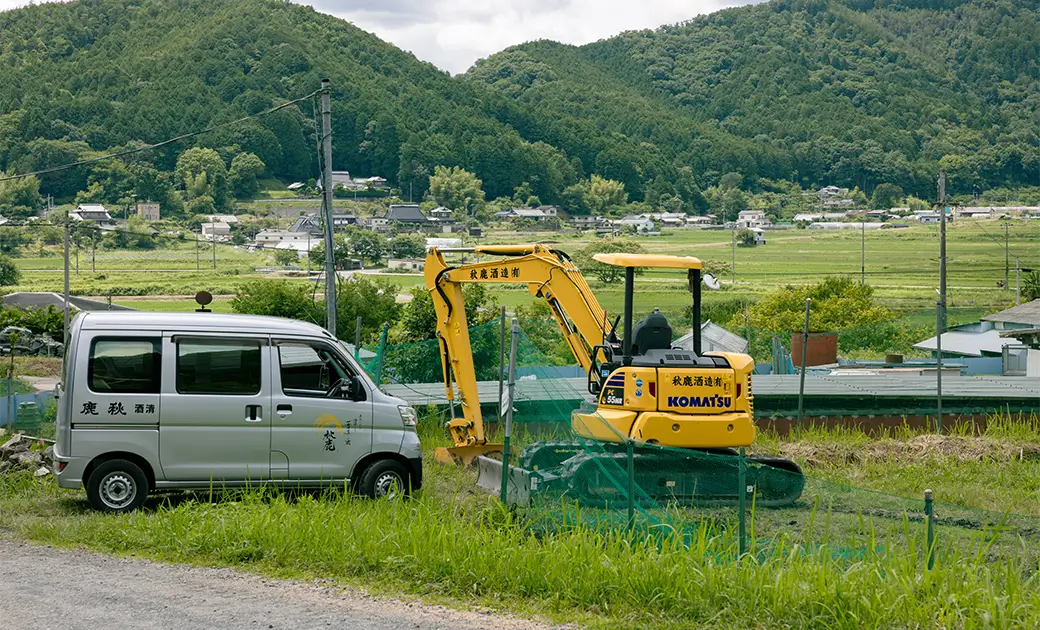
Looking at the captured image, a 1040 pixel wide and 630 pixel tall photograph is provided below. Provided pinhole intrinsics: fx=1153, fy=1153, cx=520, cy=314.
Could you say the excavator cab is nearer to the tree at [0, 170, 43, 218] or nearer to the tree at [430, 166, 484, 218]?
the tree at [0, 170, 43, 218]

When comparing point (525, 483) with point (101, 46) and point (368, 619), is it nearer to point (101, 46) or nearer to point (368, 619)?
point (368, 619)

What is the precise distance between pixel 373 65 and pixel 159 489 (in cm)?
15372

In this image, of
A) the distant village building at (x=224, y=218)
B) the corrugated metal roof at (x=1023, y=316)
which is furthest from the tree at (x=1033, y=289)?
the distant village building at (x=224, y=218)

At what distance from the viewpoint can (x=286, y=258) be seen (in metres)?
91.8

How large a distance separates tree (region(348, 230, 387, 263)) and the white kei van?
249 feet

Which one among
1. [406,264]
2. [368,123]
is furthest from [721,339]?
[368,123]

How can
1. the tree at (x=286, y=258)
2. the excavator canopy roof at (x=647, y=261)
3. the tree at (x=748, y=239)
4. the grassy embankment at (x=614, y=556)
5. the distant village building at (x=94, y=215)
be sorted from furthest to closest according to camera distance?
the tree at (x=748, y=239), the distant village building at (x=94, y=215), the tree at (x=286, y=258), the excavator canopy roof at (x=647, y=261), the grassy embankment at (x=614, y=556)

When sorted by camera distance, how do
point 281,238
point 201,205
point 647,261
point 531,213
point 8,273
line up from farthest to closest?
point 531,213
point 201,205
point 281,238
point 8,273
point 647,261

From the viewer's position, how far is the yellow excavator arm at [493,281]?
14.4 metres

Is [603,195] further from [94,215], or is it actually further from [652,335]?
[652,335]

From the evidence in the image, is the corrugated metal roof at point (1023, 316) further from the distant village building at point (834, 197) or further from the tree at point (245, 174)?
the distant village building at point (834, 197)

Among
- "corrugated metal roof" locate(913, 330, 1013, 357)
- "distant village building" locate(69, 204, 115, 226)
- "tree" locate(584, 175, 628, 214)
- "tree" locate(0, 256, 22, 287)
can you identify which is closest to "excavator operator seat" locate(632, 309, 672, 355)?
"corrugated metal roof" locate(913, 330, 1013, 357)

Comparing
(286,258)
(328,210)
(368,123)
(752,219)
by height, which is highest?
(368,123)

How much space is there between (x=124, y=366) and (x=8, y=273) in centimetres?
7675
